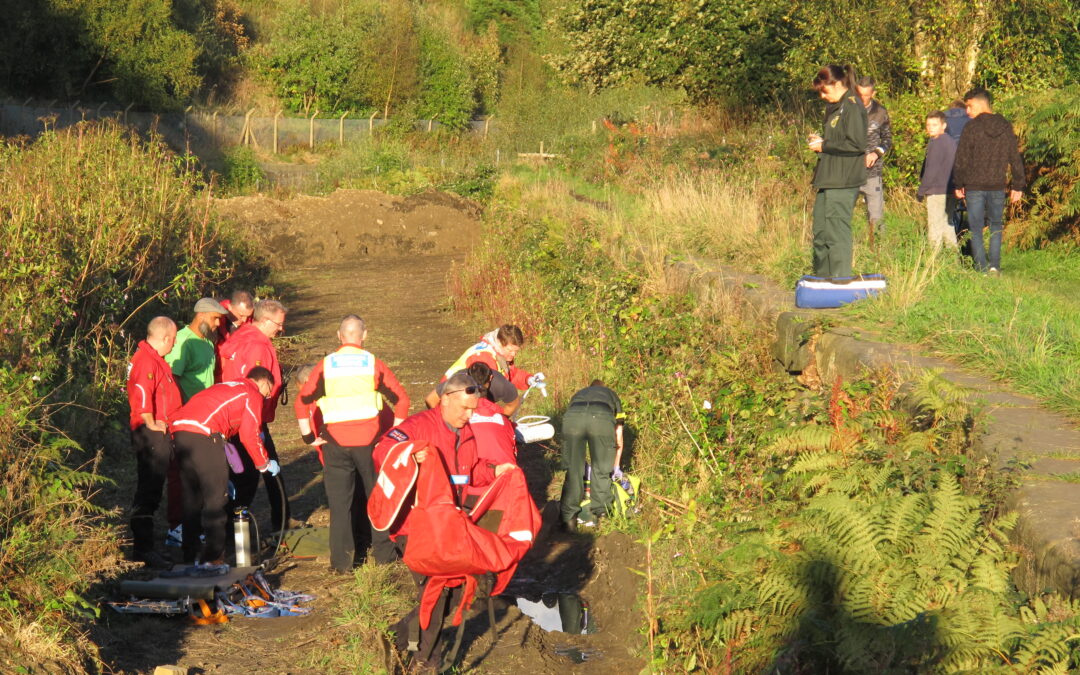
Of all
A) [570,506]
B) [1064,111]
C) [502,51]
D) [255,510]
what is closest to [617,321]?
[570,506]

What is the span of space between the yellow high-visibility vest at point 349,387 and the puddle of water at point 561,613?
1.72 meters

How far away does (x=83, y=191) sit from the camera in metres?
13.5

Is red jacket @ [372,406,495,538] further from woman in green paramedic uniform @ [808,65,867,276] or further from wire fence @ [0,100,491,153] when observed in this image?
wire fence @ [0,100,491,153]

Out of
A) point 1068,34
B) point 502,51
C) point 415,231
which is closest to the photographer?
point 1068,34

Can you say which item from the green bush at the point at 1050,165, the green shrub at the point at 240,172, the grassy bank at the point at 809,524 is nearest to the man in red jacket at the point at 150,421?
the grassy bank at the point at 809,524

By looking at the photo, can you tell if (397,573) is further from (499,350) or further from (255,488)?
(499,350)

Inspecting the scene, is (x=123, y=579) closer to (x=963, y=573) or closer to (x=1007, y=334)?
(x=963, y=573)

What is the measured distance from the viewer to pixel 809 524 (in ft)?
20.4

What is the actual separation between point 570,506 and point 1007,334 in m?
3.42

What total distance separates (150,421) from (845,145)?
5.69m

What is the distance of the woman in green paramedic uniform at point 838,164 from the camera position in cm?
955

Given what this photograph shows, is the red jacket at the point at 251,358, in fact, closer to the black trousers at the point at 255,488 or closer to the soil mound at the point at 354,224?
the black trousers at the point at 255,488

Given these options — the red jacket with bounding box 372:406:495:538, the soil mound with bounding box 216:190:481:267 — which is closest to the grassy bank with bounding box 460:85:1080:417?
the soil mound with bounding box 216:190:481:267

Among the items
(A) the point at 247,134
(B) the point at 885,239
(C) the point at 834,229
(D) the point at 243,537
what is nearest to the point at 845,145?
(C) the point at 834,229
